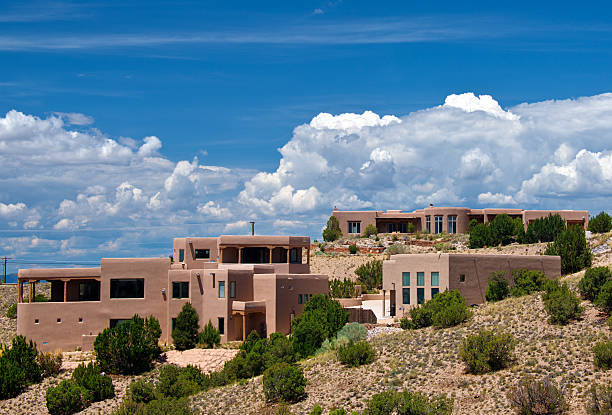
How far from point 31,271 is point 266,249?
57.3 feet

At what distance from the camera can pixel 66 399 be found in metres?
41.1

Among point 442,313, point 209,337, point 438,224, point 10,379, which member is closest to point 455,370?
point 442,313

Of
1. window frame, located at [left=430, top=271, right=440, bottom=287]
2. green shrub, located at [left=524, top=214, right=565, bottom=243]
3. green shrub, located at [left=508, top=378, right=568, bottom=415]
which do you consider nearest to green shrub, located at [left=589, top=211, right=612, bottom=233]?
green shrub, located at [left=524, top=214, right=565, bottom=243]

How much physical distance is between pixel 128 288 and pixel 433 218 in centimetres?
4655

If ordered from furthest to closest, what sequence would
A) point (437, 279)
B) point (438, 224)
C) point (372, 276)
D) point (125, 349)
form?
point (438, 224) < point (372, 276) < point (437, 279) < point (125, 349)

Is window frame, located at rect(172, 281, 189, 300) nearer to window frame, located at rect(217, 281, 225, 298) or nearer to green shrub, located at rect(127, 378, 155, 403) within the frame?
window frame, located at rect(217, 281, 225, 298)

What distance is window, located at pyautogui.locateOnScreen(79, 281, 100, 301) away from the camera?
53.7m

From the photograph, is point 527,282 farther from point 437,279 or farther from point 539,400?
point 539,400

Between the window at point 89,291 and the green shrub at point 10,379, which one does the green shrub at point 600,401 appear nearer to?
the green shrub at point 10,379

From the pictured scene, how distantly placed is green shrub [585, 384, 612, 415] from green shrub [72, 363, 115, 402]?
25842 mm

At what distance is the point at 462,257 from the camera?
5166cm

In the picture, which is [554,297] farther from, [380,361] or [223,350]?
[223,350]

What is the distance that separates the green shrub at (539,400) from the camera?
2916cm

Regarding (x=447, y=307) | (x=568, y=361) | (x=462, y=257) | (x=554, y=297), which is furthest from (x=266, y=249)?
(x=568, y=361)
